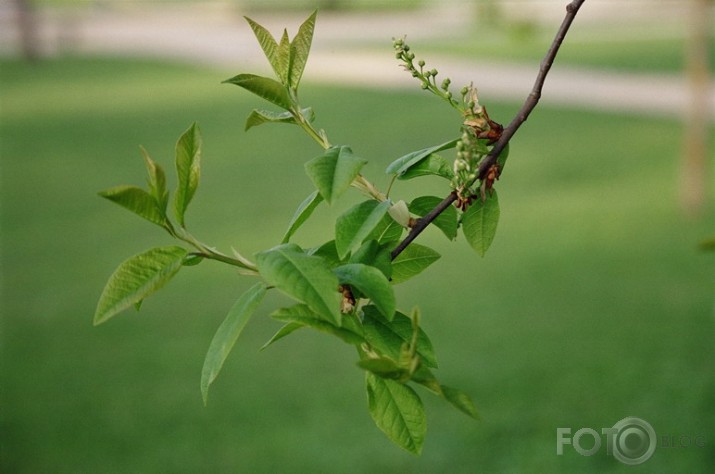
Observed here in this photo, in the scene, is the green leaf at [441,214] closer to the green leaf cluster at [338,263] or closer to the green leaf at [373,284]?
the green leaf cluster at [338,263]

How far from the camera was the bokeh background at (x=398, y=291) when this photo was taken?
3.66 metres

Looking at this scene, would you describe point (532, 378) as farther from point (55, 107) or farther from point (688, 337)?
point (55, 107)

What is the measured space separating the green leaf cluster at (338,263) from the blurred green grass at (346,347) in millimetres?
→ 2865

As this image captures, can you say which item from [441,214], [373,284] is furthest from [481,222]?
[373,284]

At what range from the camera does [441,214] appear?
685 mm

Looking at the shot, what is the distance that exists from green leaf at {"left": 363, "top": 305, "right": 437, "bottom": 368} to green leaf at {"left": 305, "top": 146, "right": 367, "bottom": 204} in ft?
0.32

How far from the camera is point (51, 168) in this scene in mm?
7707

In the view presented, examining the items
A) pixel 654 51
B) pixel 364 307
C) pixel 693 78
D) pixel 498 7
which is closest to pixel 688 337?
pixel 693 78

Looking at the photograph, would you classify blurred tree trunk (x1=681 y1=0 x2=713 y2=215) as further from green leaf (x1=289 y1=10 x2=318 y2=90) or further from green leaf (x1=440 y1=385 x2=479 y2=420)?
green leaf (x1=440 y1=385 x2=479 y2=420)

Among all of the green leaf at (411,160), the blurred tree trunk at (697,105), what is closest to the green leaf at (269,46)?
the green leaf at (411,160)

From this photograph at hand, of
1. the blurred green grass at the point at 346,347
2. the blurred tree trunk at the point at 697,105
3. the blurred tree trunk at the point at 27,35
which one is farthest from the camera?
the blurred tree trunk at the point at 27,35

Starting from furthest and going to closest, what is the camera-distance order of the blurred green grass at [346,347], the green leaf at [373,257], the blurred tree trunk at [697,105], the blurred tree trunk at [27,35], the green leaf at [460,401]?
the blurred tree trunk at [27,35] < the blurred tree trunk at [697,105] < the blurred green grass at [346,347] < the green leaf at [373,257] < the green leaf at [460,401]

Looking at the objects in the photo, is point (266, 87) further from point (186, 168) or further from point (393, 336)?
point (393, 336)

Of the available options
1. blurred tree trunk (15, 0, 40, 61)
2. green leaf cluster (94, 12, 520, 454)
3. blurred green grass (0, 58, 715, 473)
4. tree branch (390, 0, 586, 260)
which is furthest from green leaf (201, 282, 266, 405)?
blurred tree trunk (15, 0, 40, 61)
